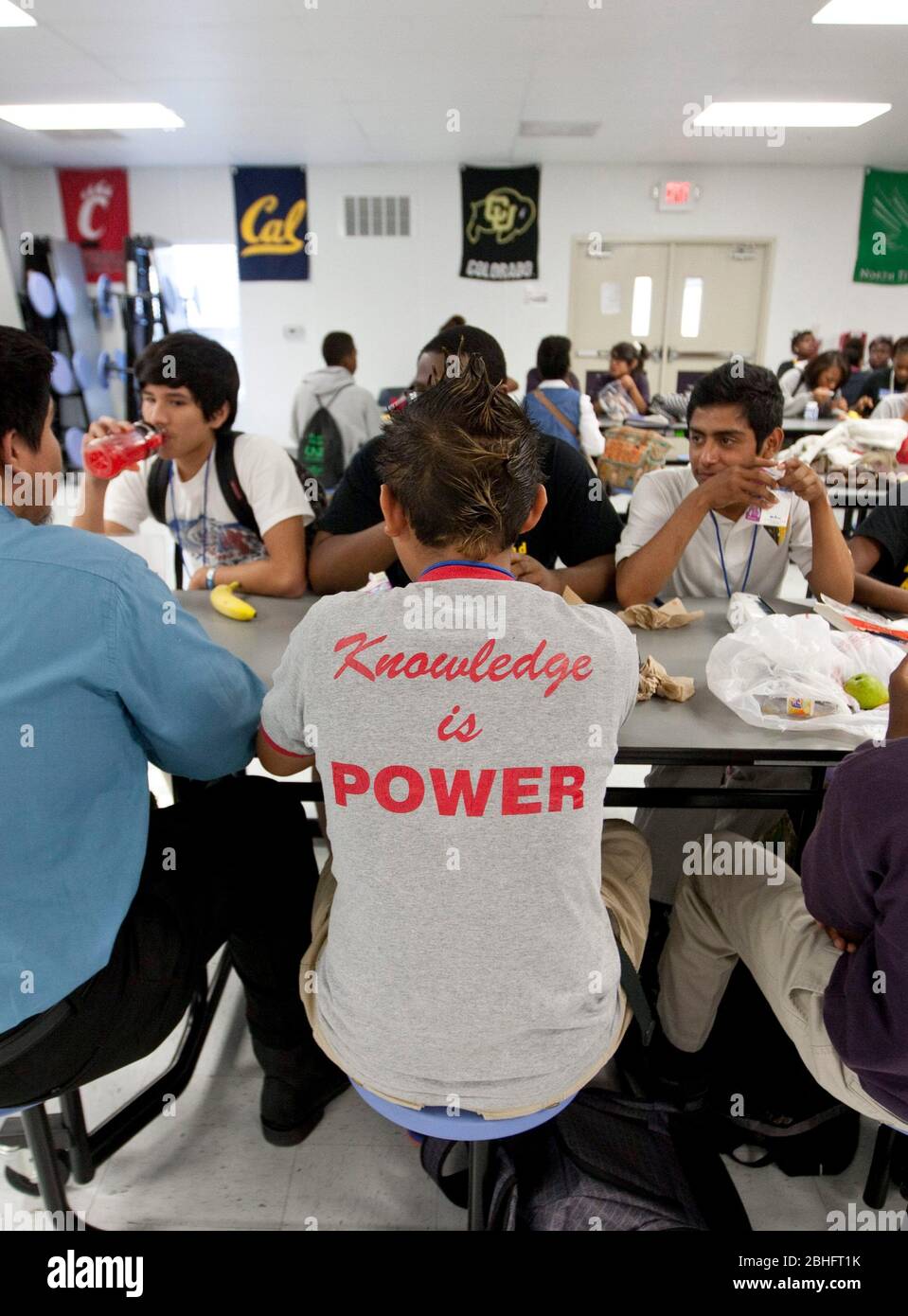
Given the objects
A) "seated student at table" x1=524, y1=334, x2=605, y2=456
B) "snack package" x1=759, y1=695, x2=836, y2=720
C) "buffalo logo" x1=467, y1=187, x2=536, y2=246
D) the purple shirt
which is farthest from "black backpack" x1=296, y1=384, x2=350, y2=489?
the purple shirt

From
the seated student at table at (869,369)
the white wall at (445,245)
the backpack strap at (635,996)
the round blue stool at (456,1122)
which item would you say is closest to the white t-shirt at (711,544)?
the backpack strap at (635,996)

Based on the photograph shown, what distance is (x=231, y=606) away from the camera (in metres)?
1.75

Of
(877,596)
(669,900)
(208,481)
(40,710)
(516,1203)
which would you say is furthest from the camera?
(208,481)

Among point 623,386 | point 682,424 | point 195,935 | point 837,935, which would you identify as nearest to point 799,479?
point 837,935

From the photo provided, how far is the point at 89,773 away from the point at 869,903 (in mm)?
968

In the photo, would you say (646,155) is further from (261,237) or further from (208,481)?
(208,481)

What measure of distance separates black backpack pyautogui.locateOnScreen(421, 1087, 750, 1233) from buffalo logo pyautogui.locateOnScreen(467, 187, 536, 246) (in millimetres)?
8112

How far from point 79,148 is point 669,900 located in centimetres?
824

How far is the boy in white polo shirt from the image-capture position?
176 cm

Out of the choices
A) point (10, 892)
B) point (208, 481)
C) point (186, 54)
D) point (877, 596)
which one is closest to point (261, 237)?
point (186, 54)

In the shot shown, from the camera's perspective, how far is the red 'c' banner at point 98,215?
8125 mm

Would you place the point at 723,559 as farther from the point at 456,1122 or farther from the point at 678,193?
the point at 678,193

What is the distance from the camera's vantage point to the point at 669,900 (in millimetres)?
1765

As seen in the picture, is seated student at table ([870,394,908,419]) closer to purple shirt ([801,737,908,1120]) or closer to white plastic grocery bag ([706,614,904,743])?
white plastic grocery bag ([706,614,904,743])
